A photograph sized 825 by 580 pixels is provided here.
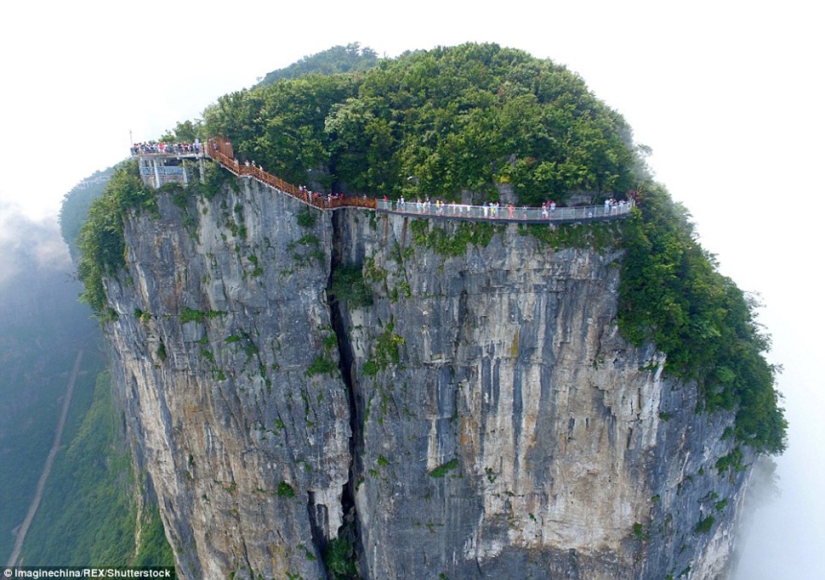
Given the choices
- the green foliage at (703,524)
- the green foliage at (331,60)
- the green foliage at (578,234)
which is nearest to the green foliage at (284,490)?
the green foliage at (578,234)

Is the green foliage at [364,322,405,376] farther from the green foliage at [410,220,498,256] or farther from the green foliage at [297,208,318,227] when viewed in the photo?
the green foliage at [297,208,318,227]

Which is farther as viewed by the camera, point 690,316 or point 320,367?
point 320,367

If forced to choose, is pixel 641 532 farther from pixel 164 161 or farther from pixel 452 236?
Result: pixel 164 161

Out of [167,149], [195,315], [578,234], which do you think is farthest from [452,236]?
[167,149]

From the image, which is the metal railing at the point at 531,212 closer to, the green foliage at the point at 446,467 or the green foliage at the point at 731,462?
the green foliage at the point at 446,467

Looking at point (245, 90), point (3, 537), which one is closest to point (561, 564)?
point (245, 90)

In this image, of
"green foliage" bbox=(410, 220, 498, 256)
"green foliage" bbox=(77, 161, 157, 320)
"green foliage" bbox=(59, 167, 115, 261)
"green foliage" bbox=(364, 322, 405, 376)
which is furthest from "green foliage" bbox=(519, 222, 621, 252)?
"green foliage" bbox=(59, 167, 115, 261)

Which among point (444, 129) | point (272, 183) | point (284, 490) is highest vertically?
point (444, 129)

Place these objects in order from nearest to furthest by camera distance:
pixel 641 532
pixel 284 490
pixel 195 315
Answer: pixel 641 532 → pixel 195 315 → pixel 284 490
